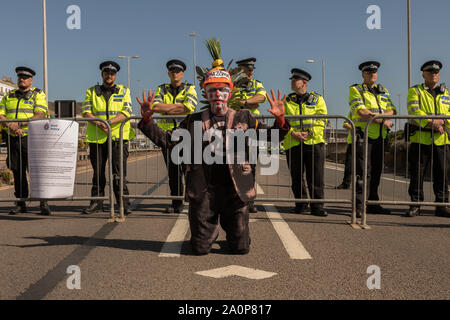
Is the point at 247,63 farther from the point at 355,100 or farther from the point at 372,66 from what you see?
the point at 372,66

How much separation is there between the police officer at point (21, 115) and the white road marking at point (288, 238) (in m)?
3.94

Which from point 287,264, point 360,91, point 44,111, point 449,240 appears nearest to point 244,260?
point 287,264

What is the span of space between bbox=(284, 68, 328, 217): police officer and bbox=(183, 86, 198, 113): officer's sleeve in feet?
4.90

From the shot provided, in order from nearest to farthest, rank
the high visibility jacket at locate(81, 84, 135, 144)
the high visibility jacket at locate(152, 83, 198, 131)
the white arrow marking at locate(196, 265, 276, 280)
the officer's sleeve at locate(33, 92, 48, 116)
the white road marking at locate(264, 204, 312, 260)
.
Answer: the white arrow marking at locate(196, 265, 276, 280) < the white road marking at locate(264, 204, 312, 260) < the high visibility jacket at locate(152, 83, 198, 131) < the high visibility jacket at locate(81, 84, 135, 144) < the officer's sleeve at locate(33, 92, 48, 116)

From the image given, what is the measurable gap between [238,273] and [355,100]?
4.19 meters

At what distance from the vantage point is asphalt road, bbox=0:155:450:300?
329 cm

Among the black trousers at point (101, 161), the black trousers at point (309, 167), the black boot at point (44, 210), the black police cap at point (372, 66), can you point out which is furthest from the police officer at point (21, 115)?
the black police cap at point (372, 66)

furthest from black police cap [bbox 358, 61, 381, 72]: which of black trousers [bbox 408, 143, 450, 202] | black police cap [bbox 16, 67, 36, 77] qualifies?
black police cap [bbox 16, 67, 36, 77]

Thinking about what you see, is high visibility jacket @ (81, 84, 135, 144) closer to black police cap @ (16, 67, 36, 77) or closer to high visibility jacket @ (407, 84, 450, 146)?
black police cap @ (16, 67, 36, 77)

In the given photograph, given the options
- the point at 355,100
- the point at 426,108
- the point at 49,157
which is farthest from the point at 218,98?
→ the point at 426,108

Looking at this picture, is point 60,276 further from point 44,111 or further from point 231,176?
point 44,111

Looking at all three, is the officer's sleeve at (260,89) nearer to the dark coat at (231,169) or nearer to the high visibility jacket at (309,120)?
the high visibility jacket at (309,120)

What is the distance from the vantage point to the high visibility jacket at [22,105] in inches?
281

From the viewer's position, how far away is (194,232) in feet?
14.6
